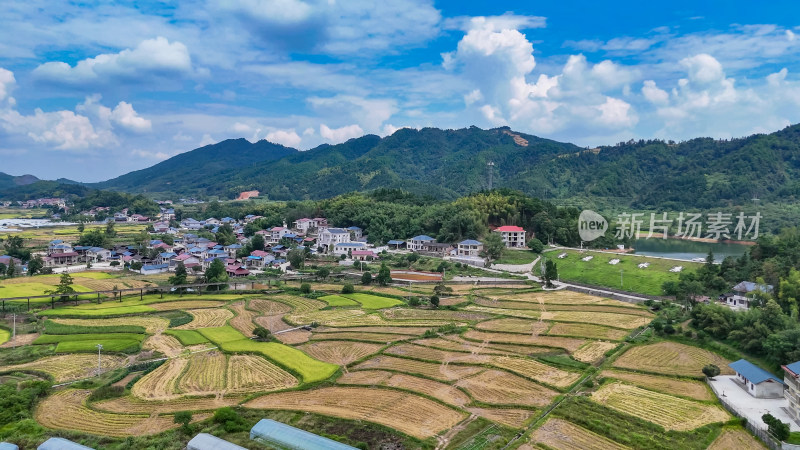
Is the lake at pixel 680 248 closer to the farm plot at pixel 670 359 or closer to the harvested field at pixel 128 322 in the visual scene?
the farm plot at pixel 670 359

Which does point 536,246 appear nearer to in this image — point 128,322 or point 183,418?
point 128,322

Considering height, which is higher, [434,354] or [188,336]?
[188,336]

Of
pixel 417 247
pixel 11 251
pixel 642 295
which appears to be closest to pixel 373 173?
pixel 417 247

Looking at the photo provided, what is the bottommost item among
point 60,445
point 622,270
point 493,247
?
point 60,445

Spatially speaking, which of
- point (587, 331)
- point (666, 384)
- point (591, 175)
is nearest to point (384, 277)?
point (587, 331)

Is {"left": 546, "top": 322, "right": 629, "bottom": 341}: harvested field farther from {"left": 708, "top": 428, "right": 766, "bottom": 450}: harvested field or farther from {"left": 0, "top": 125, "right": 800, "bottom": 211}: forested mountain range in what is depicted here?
{"left": 0, "top": 125, "right": 800, "bottom": 211}: forested mountain range

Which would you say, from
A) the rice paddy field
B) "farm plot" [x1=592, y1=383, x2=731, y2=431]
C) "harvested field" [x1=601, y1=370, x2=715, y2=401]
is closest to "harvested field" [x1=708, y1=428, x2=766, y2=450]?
the rice paddy field
